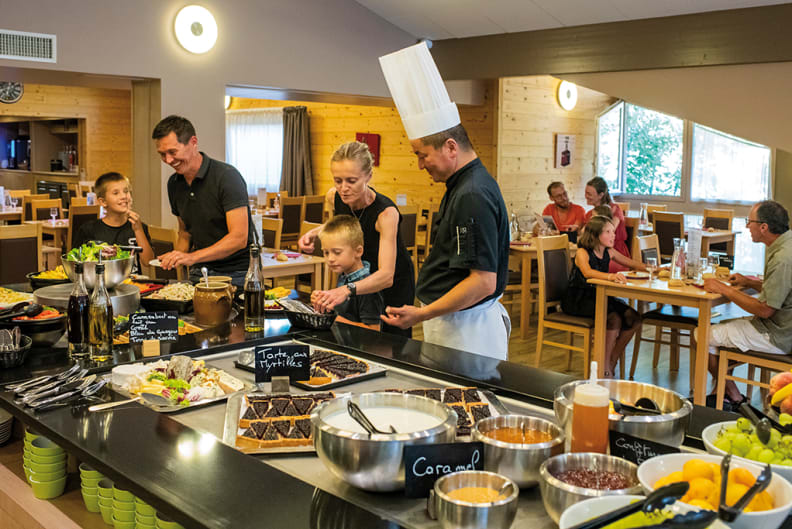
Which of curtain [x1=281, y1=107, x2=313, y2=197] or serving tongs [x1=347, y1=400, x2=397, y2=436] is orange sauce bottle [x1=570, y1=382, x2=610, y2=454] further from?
curtain [x1=281, y1=107, x2=313, y2=197]

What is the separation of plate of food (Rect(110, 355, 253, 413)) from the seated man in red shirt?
19.5 ft

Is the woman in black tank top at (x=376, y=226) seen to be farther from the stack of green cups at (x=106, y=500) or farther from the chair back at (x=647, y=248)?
the chair back at (x=647, y=248)

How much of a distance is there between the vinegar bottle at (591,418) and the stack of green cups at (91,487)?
3.49 feet

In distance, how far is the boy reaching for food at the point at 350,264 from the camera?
2.85 metres

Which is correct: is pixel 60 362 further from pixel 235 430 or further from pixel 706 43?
pixel 706 43

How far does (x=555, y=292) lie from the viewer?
5.39 meters

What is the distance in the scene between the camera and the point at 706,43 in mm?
6438

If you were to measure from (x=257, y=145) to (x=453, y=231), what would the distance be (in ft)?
35.9

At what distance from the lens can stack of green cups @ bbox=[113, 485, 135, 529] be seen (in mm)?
1573

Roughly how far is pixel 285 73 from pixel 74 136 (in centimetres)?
793

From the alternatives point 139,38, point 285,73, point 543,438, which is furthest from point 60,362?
point 285,73

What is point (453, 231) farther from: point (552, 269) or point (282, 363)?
point (552, 269)

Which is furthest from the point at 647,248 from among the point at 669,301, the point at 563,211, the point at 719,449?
the point at 719,449

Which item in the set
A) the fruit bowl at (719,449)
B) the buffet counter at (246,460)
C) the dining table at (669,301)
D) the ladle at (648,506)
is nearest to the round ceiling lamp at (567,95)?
the dining table at (669,301)
